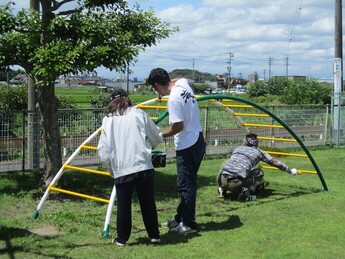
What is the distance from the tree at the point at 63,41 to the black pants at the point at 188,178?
82.2 inches

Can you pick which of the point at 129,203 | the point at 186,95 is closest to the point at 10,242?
the point at 129,203

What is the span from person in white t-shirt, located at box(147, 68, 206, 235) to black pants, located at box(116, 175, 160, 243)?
585mm

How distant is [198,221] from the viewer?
672cm

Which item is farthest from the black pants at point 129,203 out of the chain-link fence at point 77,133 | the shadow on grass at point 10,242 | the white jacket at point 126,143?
the chain-link fence at point 77,133

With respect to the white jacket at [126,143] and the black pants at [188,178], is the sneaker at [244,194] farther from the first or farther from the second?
the white jacket at [126,143]

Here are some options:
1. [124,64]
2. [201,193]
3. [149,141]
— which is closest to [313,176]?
[201,193]

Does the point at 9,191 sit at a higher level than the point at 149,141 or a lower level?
lower

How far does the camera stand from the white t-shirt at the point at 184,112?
5.82m

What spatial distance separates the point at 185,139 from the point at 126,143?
89 centimetres

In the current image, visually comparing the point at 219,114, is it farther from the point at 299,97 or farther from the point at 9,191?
the point at 299,97

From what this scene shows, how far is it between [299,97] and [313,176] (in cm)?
1777

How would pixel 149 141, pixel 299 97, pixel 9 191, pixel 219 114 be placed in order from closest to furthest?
pixel 149 141
pixel 9 191
pixel 219 114
pixel 299 97

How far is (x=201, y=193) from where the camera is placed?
858cm

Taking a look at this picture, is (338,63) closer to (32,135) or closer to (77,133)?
(77,133)
